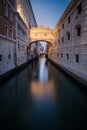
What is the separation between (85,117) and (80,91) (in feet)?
10.8

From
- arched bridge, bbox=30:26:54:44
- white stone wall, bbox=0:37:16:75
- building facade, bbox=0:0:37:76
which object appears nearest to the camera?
white stone wall, bbox=0:37:16:75

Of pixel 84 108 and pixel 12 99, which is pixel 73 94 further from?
pixel 12 99

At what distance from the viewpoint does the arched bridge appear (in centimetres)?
2926

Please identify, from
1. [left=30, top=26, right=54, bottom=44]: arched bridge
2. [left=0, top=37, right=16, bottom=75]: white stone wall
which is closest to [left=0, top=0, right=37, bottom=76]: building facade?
[left=0, top=37, right=16, bottom=75]: white stone wall

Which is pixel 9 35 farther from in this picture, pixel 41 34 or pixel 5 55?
pixel 41 34

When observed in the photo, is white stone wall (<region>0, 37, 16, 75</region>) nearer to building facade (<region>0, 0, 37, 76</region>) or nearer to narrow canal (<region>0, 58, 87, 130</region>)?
building facade (<region>0, 0, 37, 76</region>)

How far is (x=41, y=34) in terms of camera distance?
96.7ft

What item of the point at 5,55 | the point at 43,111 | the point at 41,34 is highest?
the point at 41,34

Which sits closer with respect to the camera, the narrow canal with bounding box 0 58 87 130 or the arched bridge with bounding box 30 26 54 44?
the narrow canal with bounding box 0 58 87 130

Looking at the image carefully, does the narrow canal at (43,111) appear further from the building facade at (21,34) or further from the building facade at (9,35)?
the building facade at (21,34)

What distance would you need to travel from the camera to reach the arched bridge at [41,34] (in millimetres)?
29258

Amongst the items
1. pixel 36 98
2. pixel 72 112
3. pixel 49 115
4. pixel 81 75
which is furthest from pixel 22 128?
pixel 81 75

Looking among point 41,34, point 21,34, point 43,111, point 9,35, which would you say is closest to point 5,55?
point 9,35

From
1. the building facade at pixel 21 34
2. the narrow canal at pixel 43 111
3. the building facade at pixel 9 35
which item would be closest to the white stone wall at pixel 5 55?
the building facade at pixel 9 35
